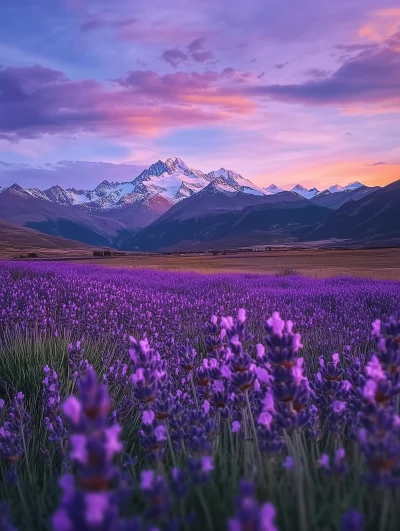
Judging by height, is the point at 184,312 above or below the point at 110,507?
below

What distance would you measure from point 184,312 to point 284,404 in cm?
688

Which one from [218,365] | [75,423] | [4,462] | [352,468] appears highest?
[75,423]

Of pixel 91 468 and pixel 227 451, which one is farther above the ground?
pixel 91 468

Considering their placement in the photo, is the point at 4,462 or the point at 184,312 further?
the point at 184,312

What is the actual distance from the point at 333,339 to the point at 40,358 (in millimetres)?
3443

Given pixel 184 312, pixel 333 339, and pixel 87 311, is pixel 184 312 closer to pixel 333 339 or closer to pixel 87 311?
pixel 87 311

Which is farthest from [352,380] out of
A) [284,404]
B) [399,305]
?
[399,305]

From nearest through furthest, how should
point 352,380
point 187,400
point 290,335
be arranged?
point 290,335 < point 352,380 < point 187,400

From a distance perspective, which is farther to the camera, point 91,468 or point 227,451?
point 227,451

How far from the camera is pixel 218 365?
2.54 m

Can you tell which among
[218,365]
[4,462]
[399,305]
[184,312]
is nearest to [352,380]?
[218,365]

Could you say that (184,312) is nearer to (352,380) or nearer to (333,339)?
(333,339)

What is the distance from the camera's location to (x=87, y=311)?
815 cm

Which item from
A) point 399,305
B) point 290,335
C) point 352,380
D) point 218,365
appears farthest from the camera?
point 399,305
